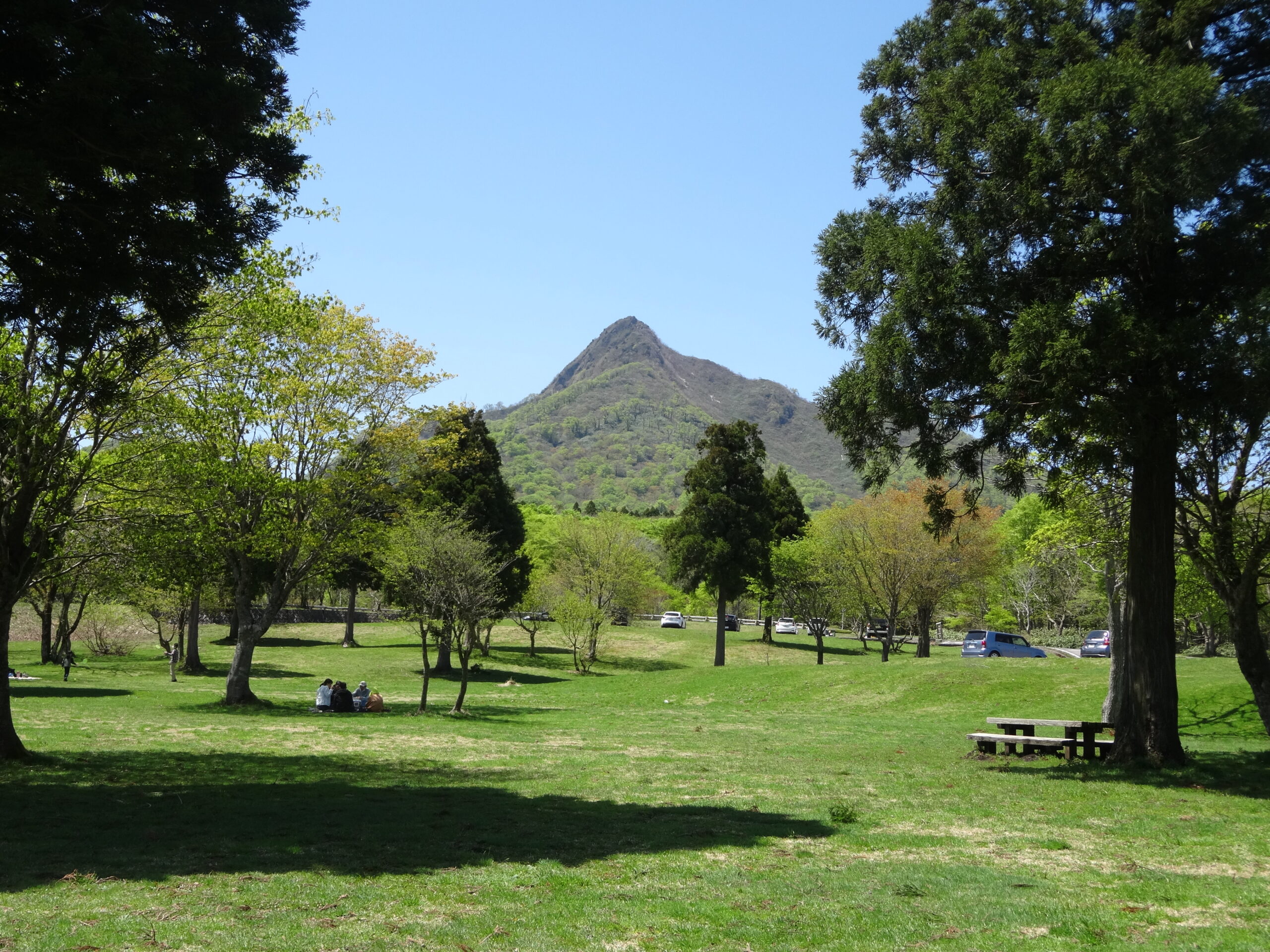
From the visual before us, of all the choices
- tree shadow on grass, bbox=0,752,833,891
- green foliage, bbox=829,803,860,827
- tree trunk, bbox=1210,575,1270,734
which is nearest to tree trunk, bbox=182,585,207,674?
tree shadow on grass, bbox=0,752,833,891

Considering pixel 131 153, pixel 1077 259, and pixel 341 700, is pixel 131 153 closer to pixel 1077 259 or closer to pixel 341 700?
pixel 1077 259

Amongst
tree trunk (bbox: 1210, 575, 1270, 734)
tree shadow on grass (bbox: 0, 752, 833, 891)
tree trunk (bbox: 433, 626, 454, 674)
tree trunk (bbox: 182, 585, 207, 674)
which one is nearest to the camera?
tree shadow on grass (bbox: 0, 752, 833, 891)

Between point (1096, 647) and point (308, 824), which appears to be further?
point (1096, 647)

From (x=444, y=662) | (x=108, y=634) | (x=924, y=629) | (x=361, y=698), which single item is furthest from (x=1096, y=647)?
(x=108, y=634)

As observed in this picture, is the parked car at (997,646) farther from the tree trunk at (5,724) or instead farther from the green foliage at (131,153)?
the green foliage at (131,153)

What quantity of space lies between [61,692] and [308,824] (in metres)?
22.4

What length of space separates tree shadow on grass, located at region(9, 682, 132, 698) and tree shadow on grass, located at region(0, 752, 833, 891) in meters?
15.3

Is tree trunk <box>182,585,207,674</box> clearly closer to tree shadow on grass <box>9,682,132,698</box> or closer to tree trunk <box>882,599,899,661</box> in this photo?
tree shadow on grass <box>9,682,132,698</box>

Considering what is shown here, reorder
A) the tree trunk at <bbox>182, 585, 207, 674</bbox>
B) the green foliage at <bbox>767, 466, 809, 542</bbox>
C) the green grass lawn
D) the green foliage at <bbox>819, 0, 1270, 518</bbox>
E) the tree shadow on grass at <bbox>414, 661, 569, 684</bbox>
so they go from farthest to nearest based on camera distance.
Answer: the green foliage at <bbox>767, 466, 809, 542</bbox> < the tree shadow on grass at <bbox>414, 661, 569, 684</bbox> < the tree trunk at <bbox>182, 585, 207, 674</bbox> < the green foliage at <bbox>819, 0, 1270, 518</bbox> < the green grass lawn

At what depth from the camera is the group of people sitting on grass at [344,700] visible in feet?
80.7

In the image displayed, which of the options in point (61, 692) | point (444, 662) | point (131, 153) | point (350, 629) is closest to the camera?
point (131, 153)

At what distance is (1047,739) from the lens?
1468 cm

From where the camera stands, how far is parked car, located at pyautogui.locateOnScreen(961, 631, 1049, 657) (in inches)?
1619

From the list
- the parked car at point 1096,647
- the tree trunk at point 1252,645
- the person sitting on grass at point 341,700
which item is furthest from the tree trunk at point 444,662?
the tree trunk at point 1252,645
